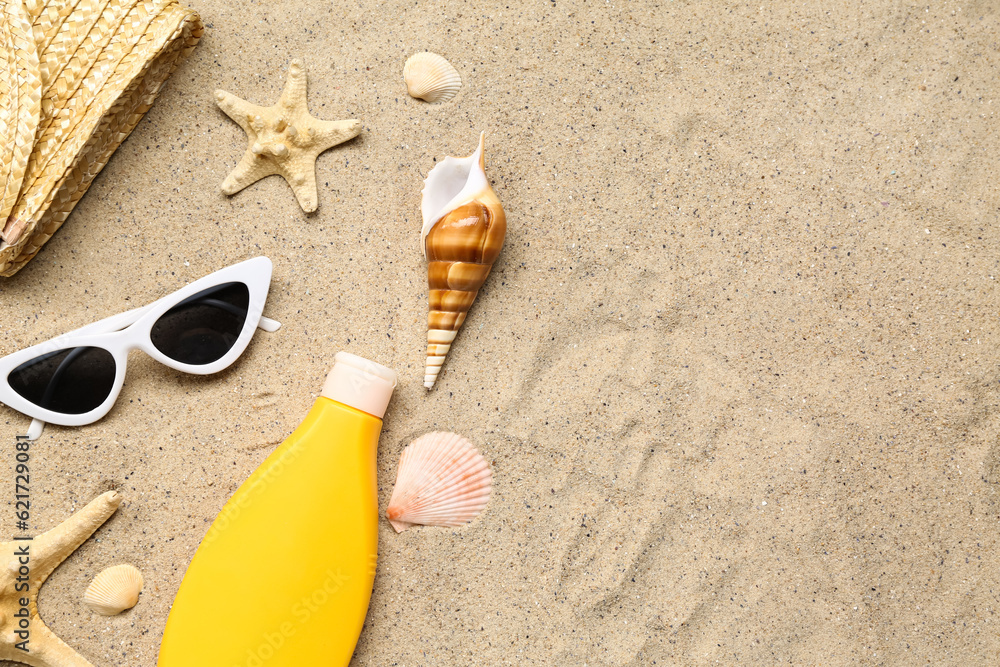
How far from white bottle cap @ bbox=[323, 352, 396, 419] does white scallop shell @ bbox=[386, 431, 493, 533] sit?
141 millimetres

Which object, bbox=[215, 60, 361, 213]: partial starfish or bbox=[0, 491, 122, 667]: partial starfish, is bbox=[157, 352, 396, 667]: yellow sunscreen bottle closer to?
bbox=[0, 491, 122, 667]: partial starfish

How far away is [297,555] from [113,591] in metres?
0.37

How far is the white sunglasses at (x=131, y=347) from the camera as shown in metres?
1.22

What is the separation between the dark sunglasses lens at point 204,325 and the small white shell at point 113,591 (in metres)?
0.43

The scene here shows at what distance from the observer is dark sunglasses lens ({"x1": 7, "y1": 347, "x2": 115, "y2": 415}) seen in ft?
3.99

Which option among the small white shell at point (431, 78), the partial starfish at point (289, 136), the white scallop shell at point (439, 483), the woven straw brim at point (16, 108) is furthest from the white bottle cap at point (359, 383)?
the woven straw brim at point (16, 108)

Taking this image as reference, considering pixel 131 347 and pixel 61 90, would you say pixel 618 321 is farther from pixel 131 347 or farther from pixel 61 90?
pixel 61 90

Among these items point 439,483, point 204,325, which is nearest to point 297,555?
point 439,483

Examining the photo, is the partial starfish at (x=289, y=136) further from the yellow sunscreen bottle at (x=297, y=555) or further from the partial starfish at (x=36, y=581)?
the partial starfish at (x=36, y=581)

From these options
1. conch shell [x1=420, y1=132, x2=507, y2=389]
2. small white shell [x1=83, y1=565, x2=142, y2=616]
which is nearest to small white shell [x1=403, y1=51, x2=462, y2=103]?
conch shell [x1=420, y1=132, x2=507, y2=389]

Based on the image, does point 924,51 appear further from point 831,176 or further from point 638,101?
point 638,101

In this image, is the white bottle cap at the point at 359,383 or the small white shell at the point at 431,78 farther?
the small white shell at the point at 431,78

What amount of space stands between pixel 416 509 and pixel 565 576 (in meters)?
0.34

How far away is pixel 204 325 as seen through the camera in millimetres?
1245
